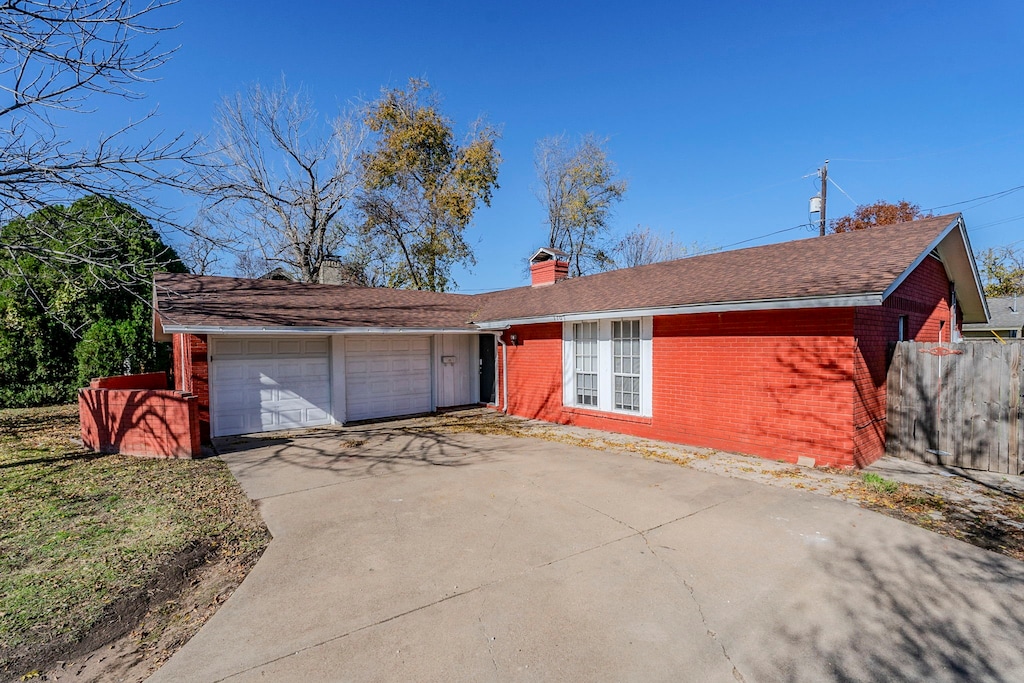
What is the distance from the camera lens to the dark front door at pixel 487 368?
14797mm

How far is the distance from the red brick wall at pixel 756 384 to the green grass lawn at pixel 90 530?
7.12m

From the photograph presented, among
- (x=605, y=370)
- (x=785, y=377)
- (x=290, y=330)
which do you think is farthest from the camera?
(x=605, y=370)

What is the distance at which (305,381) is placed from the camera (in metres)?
11.4

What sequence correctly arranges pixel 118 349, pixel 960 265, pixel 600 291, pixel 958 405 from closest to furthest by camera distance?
pixel 958 405
pixel 960 265
pixel 600 291
pixel 118 349

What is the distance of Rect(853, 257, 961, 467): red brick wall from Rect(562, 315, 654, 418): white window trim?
343cm

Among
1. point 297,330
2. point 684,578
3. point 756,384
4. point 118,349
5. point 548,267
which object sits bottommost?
point 684,578

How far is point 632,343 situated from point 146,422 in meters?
9.17

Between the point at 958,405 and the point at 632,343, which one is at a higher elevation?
the point at 632,343

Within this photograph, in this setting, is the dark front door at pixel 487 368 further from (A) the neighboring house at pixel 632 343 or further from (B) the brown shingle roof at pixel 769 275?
(B) the brown shingle roof at pixel 769 275

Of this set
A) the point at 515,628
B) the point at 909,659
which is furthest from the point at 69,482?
the point at 909,659

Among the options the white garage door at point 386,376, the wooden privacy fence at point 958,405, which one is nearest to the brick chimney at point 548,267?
the white garage door at point 386,376

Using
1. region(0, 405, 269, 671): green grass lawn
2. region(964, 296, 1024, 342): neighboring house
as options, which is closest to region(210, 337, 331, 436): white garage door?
region(0, 405, 269, 671): green grass lawn

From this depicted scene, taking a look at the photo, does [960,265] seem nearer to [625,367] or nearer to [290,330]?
[625,367]

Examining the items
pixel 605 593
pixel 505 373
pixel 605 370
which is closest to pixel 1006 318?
pixel 605 370
